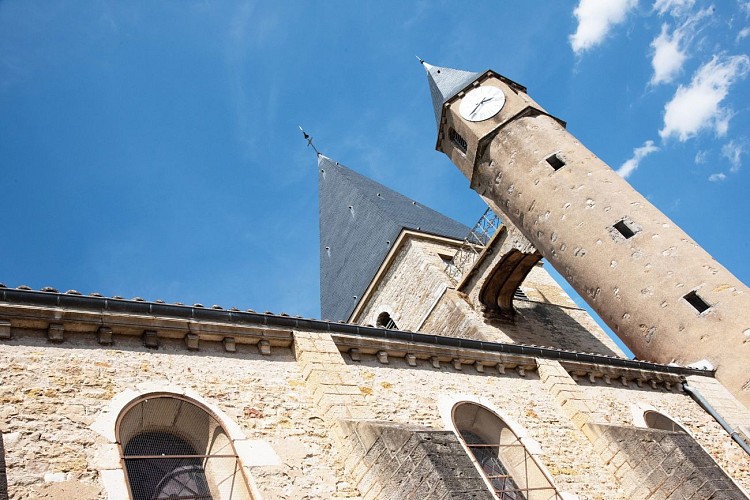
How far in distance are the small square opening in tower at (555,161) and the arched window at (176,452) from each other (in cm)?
892

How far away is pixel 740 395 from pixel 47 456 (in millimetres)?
9398

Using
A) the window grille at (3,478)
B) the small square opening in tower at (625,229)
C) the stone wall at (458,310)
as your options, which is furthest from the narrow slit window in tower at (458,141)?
the window grille at (3,478)

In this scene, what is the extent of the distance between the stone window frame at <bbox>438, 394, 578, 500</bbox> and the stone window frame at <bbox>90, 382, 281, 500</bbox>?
7.15ft

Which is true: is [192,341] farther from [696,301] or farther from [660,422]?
[696,301]

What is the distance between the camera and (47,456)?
181 inches

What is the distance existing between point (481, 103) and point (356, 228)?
5868 mm

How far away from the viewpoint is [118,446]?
195 inches

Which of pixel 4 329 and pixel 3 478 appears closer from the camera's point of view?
pixel 3 478

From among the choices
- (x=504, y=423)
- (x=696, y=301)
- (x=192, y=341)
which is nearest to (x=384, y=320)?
(x=696, y=301)

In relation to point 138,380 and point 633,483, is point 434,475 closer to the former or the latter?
point 138,380

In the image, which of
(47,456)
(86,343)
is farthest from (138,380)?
(47,456)

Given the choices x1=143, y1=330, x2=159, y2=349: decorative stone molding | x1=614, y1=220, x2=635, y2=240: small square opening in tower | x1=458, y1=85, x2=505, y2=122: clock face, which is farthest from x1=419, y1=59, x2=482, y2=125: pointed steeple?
x1=143, y1=330, x2=159, y2=349: decorative stone molding

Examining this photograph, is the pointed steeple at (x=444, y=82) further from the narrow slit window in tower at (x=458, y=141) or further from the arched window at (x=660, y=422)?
the arched window at (x=660, y=422)

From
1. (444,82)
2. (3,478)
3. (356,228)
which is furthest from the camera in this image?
(356,228)
